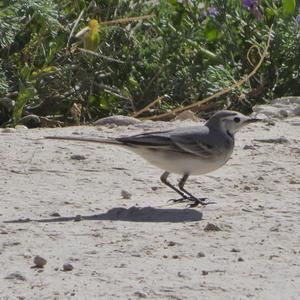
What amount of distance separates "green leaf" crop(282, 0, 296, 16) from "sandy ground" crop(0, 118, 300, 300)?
127 centimetres

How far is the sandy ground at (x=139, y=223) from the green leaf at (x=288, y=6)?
1.27 meters

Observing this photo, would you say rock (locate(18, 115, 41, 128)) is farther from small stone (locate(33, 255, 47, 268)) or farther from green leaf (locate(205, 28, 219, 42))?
small stone (locate(33, 255, 47, 268))

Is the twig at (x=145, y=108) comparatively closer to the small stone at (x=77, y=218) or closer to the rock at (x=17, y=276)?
the small stone at (x=77, y=218)

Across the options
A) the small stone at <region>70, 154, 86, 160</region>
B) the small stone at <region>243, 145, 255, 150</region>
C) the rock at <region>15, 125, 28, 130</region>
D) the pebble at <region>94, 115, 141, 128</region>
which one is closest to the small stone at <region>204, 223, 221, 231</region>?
the small stone at <region>70, 154, 86, 160</region>

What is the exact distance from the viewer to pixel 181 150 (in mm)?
7949

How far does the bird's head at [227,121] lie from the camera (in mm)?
8344

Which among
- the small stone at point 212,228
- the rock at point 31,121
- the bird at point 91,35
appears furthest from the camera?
the bird at point 91,35

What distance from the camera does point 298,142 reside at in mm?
9352

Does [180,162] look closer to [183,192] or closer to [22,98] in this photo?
[183,192]

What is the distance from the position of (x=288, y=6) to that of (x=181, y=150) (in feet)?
10.5

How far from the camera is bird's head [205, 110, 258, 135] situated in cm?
834

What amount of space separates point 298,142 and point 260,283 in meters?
3.40

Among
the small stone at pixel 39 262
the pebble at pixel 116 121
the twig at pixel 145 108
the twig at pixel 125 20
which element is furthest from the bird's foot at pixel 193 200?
the twig at pixel 125 20

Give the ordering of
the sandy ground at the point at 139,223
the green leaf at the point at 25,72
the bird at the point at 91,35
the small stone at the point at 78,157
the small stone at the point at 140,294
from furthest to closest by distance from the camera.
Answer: the bird at the point at 91,35 < the green leaf at the point at 25,72 < the small stone at the point at 78,157 < the sandy ground at the point at 139,223 < the small stone at the point at 140,294
